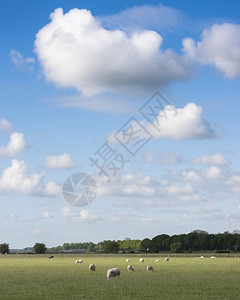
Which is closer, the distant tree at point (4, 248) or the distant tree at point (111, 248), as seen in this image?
the distant tree at point (111, 248)

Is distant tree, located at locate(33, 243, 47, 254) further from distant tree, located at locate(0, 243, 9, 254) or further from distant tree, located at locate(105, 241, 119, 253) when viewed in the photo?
distant tree, located at locate(105, 241, 119, 253)

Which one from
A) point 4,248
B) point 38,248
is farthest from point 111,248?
point 4,248

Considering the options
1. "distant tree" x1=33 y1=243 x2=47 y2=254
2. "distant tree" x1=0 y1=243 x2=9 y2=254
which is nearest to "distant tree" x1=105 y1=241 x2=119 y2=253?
"distant tree" x1=33 y1=243 x2=47 y2=254

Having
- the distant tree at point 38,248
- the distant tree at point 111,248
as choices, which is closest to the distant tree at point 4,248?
the distant tree at point 38,248

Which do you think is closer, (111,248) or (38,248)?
(38,248)

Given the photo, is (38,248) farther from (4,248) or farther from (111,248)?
(111,248)

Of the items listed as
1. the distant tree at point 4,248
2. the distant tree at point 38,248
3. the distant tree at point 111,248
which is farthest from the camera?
the distant tree at point 4,248

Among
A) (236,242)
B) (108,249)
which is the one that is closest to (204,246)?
(236,242)

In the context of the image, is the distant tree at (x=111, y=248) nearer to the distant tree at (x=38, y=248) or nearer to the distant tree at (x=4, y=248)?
the distant tree at (x=38, y=248)

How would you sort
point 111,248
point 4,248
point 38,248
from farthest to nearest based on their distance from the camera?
point 4,248, point 111,248, point 38,248

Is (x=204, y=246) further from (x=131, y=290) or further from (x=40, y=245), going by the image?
(x=131, y=290)

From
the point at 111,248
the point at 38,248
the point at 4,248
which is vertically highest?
the point at 4,248

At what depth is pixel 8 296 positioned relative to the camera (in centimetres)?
2411

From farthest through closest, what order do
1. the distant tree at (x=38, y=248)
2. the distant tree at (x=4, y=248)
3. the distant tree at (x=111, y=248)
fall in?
1. the distant tree at (x=4, y=248)
2. the distant tree at (x=111, y=248)
3. the distant tree at (x=38, y=248)
